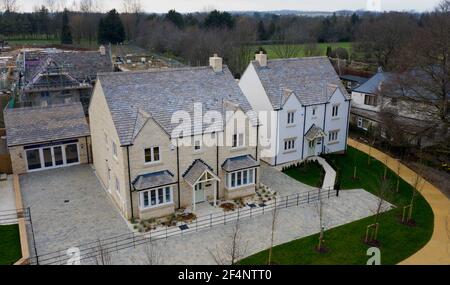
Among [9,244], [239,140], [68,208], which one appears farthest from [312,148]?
[9,244]

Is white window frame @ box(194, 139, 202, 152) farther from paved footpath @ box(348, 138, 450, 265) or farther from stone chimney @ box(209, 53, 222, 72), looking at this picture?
paved footpath @ box(348, 138, 450, 265)

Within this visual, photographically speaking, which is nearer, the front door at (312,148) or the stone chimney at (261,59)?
the stone chimney at (261,59)

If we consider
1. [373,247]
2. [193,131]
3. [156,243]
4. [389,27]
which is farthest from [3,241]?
[389,27]

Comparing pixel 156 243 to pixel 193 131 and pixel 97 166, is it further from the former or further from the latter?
pixel 97 166

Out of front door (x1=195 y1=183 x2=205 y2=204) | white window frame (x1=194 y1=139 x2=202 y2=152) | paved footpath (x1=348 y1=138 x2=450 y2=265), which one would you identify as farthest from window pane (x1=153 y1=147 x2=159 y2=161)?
paved footpath (x1=348 y1=138 x2=450 y2=265)

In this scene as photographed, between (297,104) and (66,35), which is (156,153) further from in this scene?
(66,35)

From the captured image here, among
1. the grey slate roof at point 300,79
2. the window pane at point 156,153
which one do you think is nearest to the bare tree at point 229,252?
the window pane at point 156,153

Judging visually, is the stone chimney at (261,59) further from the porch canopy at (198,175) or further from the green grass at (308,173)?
the porch canopy at (198,175)
